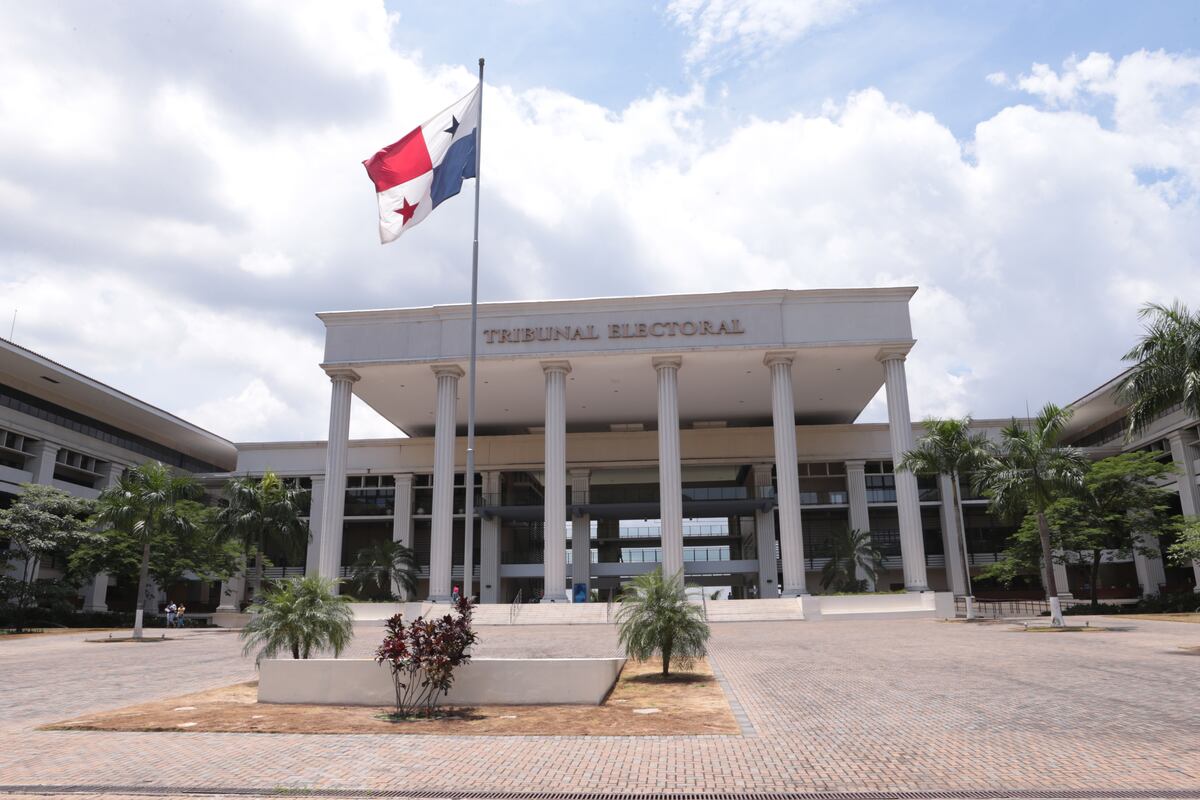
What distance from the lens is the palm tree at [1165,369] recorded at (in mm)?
19234

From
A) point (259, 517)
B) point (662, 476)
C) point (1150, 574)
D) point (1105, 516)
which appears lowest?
point (1150, 574)

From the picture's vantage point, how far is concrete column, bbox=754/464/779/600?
51.7 meters

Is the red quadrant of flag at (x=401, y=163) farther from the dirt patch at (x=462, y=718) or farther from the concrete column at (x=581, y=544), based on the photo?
the concrete column at (x=581, y=544)

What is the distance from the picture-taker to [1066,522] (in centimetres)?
4166

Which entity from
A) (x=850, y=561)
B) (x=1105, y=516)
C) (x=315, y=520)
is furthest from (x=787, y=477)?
(x=315, y=520)

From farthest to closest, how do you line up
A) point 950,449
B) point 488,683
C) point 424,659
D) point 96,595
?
point 96,595, point 950,449, point 488,683, point 424,659

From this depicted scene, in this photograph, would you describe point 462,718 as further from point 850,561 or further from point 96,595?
point 96,595

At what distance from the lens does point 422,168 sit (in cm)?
2077

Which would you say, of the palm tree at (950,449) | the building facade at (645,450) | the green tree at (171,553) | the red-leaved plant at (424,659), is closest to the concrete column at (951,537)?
the building facade at (645,450)

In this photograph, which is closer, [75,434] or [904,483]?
[904,483]

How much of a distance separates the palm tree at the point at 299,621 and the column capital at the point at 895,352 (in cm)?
3404

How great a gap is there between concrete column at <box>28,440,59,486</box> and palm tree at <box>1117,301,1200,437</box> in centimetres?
5299

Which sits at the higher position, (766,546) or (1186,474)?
(1186,474)

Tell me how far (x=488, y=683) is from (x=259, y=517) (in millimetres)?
36759
